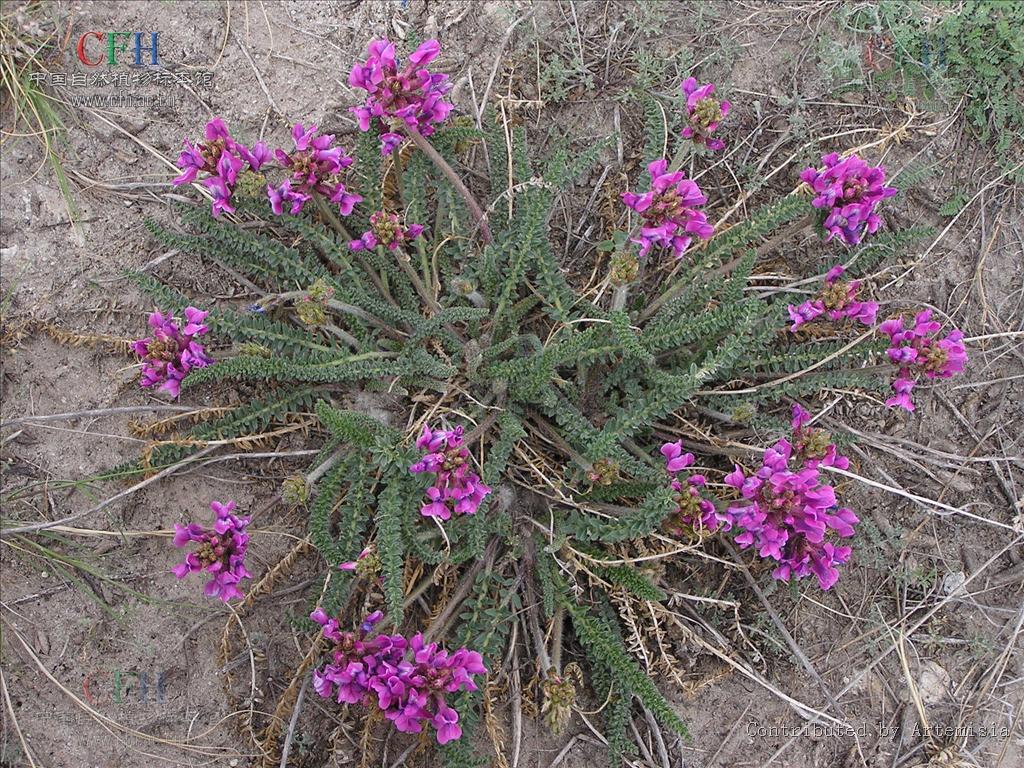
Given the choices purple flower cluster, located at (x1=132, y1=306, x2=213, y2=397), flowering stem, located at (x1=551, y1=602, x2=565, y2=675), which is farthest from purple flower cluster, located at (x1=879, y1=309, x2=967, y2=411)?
purple flower cluster, located at (x1=132, y1=306, x2=213, y2=397)

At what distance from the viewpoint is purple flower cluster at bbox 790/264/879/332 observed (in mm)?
3363

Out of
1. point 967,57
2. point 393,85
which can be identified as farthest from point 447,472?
point 967,57

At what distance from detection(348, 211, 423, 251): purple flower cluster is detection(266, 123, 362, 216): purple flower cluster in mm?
205

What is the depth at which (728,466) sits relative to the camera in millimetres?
3680

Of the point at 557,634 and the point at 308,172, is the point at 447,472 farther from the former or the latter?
the point at 308,172

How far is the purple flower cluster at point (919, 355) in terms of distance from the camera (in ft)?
10.3

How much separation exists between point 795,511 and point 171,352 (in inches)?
99.9

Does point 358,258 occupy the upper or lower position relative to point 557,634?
upper

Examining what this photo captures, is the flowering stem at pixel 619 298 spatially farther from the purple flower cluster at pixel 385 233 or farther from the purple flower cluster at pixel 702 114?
the purple flower cluster at pixel 385 233

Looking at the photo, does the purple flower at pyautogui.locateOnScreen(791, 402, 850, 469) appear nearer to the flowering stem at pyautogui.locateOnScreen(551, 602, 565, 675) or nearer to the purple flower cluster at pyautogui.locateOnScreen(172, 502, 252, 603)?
the flowering stem at pyautogui.locateOnScreen(551, 602, 565, 675)

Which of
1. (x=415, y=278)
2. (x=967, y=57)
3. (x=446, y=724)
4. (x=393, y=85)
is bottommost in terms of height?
(x=446, y=724)

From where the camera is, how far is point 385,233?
11.0 feet

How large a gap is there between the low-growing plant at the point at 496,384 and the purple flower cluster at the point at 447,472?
0.04 ft

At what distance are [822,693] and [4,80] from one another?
4897mm
